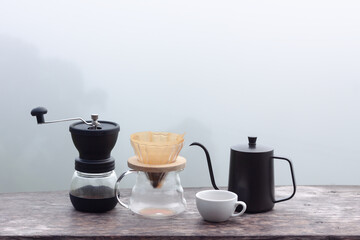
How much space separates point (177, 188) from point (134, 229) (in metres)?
0.18

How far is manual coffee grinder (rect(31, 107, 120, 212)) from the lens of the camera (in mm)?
1380

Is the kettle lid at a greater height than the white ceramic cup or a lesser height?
greater

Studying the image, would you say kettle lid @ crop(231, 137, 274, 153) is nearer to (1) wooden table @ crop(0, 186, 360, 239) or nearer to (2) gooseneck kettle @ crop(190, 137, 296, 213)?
(2) gooseneck kettle @ crop(190, 137, 296, 213)

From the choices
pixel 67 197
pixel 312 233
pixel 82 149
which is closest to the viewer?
pixel 312 233

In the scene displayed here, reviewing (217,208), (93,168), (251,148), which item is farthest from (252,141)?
(93,168)

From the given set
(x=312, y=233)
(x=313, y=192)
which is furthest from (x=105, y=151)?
(x=313, y=192)

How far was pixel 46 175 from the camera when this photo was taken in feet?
7.85

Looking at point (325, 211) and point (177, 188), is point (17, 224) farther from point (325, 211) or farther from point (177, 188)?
point (325, 211)

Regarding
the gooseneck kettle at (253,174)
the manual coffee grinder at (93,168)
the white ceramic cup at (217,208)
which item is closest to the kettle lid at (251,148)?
the gooseneck kettle at (253,174)

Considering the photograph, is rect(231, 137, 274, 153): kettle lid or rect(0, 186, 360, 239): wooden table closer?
rect(0, 186, 360, 239): wooden table

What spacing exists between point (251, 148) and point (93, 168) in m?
0.40

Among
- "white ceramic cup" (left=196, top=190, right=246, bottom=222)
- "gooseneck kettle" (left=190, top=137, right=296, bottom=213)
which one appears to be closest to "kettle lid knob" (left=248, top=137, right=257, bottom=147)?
"gooseneck kettle" (left=190, top=137, right=296, bottom=213)

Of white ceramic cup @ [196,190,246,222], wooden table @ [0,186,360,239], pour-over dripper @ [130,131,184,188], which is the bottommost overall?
wooden table @ [0,186,360,239]

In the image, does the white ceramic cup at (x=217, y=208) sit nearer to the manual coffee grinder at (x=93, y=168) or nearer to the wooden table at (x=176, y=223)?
the wooden table at (x=176, y=223)
